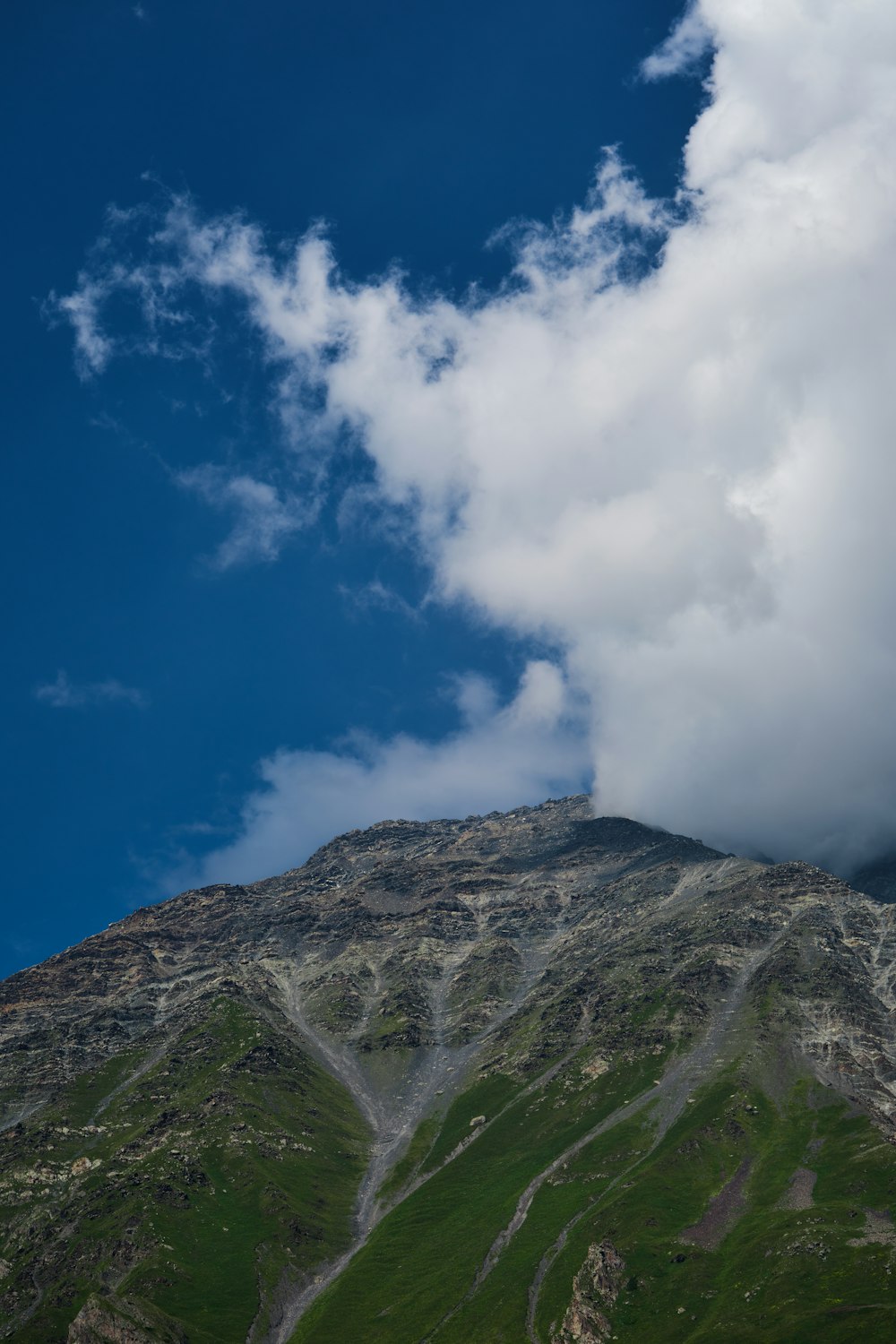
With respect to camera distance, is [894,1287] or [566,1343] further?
[566,1343]

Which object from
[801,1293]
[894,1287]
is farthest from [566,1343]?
[894,1287]

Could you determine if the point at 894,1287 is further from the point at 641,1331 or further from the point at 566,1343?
the point at 566,1343

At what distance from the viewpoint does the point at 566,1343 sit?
652 ft

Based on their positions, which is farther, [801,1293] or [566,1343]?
[566,1343]

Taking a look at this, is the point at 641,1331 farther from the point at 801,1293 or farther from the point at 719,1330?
the point at 801,1293

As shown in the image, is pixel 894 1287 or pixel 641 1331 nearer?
pixel 894 1287

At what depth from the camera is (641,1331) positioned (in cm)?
19475

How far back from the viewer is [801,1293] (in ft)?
607

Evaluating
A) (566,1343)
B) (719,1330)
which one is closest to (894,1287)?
(719,1330)

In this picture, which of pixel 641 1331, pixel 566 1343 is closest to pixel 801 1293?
pixel 641 1331

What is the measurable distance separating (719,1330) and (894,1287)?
31.8m

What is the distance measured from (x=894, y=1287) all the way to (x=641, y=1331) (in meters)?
49.4

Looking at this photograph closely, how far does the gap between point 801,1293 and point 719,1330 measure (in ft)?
55.4

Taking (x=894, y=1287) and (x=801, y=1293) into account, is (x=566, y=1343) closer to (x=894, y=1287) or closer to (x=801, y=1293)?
(x=801, y=1293)
